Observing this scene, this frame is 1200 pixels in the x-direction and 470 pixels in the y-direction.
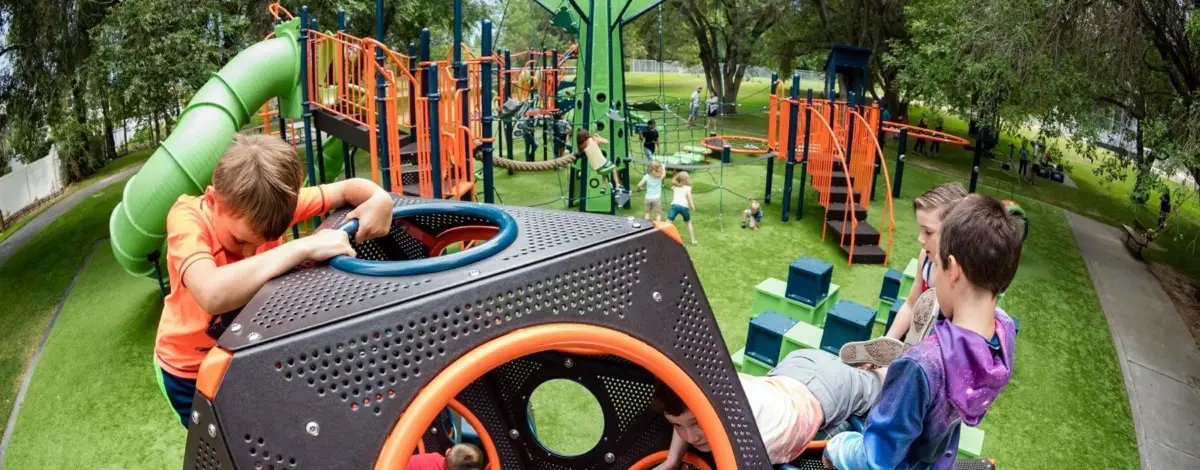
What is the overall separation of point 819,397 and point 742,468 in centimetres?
82

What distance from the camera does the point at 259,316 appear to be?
141cm

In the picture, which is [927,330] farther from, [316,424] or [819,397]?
[316,424]

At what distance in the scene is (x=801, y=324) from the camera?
4.86 meters

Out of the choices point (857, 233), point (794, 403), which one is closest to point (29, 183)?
point (857, 233)

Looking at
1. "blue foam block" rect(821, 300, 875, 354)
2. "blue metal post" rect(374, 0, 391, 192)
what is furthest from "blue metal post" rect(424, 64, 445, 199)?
"blue foam block" rect(821, 300, 875, 354)

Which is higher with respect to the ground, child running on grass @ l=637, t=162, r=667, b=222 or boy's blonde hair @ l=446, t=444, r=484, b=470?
child running on grass @ l=637, t=162, r=667, b=222

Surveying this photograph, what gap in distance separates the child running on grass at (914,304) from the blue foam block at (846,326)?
74cm

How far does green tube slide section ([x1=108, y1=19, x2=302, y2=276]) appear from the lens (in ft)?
19.7

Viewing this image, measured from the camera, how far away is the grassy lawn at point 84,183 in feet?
41.9

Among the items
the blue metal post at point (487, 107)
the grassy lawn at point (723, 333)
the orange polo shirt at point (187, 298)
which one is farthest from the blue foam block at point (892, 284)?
the orange polo shirt at point (187, 298)

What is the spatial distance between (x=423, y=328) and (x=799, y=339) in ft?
11.9

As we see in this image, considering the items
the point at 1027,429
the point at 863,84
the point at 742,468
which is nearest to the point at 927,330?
the point at 742,468

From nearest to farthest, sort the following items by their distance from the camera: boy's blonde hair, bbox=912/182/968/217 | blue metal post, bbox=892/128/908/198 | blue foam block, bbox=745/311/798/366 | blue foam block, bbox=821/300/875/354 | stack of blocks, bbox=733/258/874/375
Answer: boy's blonde hair, bbox=912/182/968/217
blue foam block, bbox=821/300/875/354
stack of blocks, bbox=733/258/874/375
blue foam block, bbox=745/311/798/366
blue metal post, bbox=892/128/908/198

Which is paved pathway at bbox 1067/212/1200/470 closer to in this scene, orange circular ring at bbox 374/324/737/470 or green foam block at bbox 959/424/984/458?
green foam block at bbox 959/424/984/458
